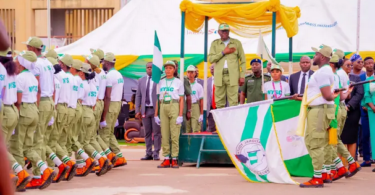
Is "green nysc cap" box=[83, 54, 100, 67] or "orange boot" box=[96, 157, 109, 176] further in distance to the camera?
"green nysc cap" box=[83, 54, 100, 67]

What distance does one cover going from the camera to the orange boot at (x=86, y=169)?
11104 millimetres

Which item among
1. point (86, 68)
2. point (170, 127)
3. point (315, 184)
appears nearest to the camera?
point (315, 184)

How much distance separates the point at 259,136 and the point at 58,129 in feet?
10.2

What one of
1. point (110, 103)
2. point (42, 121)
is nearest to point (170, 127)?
point (110, 103)

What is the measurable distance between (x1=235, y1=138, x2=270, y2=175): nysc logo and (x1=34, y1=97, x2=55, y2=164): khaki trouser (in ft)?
9.15

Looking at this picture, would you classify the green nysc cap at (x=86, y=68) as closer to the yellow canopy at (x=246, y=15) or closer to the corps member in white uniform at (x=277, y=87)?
the yellow canopy at (x=246, y=15)

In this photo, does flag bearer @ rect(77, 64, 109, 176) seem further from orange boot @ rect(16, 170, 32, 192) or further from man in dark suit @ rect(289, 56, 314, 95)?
man in dark suit @ rect(289, 56, 314, 95)

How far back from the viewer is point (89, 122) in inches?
454

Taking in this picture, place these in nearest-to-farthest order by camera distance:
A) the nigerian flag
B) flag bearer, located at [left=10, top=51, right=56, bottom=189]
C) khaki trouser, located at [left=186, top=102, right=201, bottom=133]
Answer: flag bearer, located at [left=10, top=51, right=56, bottom=189]
the nigerian flag
khaki trouser, located at [left=186, top=102, right=201, bottom=133]

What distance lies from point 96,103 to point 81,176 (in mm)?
1469

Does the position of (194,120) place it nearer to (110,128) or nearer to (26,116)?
(110,128)

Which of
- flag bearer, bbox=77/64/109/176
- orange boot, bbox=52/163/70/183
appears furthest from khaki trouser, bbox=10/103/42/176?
flag bearer, bbox=77/64/109/176

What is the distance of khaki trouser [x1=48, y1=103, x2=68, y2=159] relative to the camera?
10430 millimetres

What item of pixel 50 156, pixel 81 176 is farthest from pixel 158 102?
pixel 50 156
